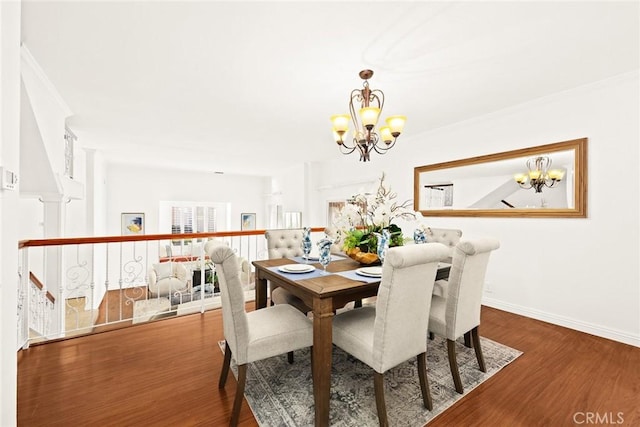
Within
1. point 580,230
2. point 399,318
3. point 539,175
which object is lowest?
point 399,318

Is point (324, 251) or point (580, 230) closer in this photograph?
point (324, 251)

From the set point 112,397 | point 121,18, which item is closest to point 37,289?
point 112,397

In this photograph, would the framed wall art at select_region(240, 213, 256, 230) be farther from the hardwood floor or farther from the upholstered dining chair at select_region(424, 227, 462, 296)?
the upholstered dining chair at select_region(424, 227, 462, 296)

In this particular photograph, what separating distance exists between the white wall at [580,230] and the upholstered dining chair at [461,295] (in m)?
1.64

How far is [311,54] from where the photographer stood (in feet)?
7.02

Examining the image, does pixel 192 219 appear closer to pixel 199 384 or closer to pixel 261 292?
pixel 261 292

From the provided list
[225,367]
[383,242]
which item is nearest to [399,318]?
[383,242]

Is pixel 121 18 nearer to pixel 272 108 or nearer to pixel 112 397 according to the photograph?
pixel 272 108

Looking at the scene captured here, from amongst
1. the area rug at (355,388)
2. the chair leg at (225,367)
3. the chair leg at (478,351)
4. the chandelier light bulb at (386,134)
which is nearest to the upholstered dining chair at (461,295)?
the chair leg at (478,351)

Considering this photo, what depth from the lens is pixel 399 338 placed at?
1.50m

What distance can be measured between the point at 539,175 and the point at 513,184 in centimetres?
26

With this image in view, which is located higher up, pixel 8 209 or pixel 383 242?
pixel 8 209

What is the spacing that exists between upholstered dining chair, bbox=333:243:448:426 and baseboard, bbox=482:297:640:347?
222 centimetres

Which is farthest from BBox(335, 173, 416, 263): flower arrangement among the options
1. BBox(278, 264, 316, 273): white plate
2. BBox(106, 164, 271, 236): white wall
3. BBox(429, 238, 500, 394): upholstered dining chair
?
BBox(106, 164, 271, 236): white wall
